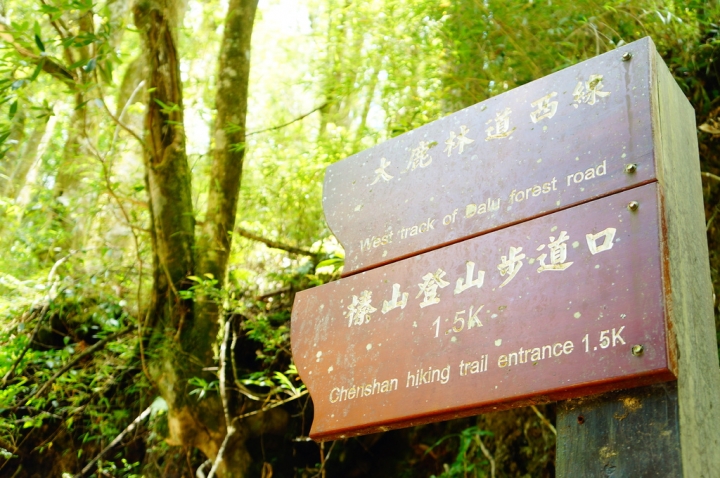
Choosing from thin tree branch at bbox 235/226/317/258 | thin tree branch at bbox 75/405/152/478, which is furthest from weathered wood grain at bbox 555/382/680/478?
thin tree branch at bbox 75/405/152/478

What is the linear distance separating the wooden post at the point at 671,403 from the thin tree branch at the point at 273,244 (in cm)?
283

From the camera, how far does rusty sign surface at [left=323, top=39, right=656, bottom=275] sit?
1708mm

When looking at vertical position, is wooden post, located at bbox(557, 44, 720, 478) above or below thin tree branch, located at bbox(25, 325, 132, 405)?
below

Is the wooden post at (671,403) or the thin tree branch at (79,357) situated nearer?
the wooden post at (671,403)

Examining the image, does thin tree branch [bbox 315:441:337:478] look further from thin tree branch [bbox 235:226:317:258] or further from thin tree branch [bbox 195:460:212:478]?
thin tree branch [bbox 235:226:317:258]

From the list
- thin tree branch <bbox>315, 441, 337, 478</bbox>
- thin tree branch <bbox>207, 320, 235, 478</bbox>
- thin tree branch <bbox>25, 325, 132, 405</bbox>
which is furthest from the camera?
thin tree branch <bbox>25, 325, 132, 405</bbox>

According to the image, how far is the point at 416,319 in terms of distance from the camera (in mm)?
1886

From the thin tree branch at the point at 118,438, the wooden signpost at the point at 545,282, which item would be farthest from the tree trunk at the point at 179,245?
the wooden signpost at the point at 545,282

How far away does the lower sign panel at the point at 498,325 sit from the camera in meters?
1.44

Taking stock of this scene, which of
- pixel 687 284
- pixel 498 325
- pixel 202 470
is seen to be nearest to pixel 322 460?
pixel 202 470

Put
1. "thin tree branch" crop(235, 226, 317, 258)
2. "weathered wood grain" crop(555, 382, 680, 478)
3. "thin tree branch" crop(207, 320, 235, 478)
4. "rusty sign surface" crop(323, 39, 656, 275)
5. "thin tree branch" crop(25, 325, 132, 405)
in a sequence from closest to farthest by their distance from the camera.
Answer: "weathered wood grain" crop(555, 382, 680, 478)
"rusty sign surface" crop(323, 39, 656, 275)
"thin tree branch" crop(207, 320, 235, 478)
"thin tree branch" crop(25, 325, 132, 405)
"thin tree branch" crop(235, 226, 317, 258)

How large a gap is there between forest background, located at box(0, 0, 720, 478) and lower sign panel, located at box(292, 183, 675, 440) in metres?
1.29

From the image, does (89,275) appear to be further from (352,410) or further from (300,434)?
(352,410)

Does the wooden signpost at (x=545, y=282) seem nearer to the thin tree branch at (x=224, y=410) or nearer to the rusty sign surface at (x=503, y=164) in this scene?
the rusty sign surface at (x=503, y=164)
